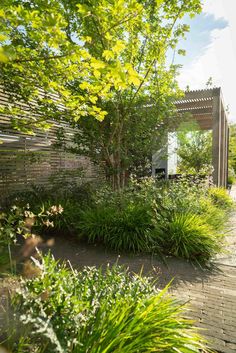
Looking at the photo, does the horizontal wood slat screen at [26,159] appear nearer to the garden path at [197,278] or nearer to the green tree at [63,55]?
the green tree at [63,55]

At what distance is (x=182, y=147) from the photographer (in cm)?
1748

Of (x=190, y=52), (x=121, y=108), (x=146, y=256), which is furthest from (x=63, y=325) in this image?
(x=190, y=52)

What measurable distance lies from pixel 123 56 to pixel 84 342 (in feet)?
17.5

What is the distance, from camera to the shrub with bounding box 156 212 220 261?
3918mm

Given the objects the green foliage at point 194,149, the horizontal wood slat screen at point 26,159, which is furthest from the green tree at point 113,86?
the green foliage at point 194,149

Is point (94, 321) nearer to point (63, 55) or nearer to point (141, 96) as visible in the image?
point (63, 55)

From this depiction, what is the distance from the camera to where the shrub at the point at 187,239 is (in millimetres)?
3918

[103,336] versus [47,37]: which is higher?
[47,37]

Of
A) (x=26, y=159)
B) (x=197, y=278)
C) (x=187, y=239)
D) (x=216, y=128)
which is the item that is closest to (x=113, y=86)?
(x=26, y=159)

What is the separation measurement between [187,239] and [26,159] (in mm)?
4537

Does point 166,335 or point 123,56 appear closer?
A: point 166,335

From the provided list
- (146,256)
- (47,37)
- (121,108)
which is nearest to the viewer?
(47,37)

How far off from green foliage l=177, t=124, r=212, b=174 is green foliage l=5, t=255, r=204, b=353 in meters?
15.3

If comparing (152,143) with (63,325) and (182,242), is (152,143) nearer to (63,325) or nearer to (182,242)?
(182,242)
